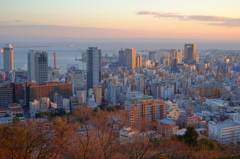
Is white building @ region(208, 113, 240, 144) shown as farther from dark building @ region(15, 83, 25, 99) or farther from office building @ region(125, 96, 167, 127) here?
dark building @ region(15, 83, 25, 99)

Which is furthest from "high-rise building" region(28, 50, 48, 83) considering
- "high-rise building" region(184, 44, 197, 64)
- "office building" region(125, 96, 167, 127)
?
"high-rise building" region(184, 44, 197, 64)

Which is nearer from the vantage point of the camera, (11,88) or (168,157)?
(168,157)

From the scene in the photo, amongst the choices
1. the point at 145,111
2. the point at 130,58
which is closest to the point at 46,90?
the point at 145,111

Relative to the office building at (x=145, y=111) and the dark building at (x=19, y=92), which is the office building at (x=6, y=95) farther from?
the office building at (x=145, y=111)

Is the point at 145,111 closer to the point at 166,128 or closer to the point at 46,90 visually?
the point at 166,128

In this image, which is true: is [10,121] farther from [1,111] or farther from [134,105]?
[134,105]

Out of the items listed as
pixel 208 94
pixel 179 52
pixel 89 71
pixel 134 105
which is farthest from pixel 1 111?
pixel 179 52
